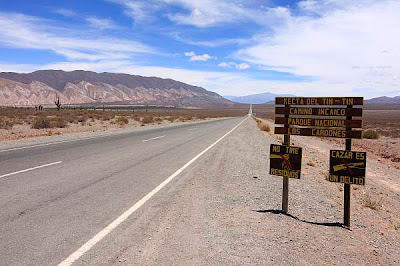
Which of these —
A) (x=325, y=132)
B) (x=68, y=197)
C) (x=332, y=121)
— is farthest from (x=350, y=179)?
(x=68, y=197)

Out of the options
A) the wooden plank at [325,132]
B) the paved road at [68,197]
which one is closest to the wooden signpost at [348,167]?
the wooden plank at [325,132]

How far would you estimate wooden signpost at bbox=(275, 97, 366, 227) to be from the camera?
18.5 feet

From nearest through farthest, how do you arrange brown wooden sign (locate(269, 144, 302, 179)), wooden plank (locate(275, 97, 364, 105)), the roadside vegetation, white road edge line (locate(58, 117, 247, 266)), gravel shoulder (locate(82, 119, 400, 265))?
1. white road edge line (locate(58, 117, 247, 266))
2. gravel shoulder (locate(82, 119, 400, 265))
3. wooden plank (locate(275, 97, 364, 105))
4. brown wooden sign (locate(269, 144, 302, 179))
5. the roadside vegetation

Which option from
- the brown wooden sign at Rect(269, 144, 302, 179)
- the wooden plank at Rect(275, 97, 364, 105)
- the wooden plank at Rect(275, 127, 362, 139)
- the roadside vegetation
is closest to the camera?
the wooden plank at Rect(275, 97, 364, 105)

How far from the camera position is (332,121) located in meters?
5.78

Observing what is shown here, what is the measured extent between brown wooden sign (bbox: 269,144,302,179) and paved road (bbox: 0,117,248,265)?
2305mm

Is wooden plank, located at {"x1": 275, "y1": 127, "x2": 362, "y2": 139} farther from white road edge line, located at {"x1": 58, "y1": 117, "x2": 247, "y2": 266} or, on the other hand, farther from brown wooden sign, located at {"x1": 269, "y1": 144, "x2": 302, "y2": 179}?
white road edge line, located at {"x1": 58, "y1": 117, "x2": 247, "y2": 266}

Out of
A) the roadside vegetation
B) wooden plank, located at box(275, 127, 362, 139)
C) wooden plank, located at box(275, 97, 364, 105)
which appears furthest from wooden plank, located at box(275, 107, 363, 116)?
the roadside vegetation

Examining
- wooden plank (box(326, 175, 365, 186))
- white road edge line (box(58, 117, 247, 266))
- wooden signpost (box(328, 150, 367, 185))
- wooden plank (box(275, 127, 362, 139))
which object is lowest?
white road edge line (box(58, 117, 247, 266))

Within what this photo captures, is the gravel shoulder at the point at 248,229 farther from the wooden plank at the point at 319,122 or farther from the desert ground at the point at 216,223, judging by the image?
the wooden plank at the point at 319,122

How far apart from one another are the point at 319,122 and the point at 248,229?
7.00 feet

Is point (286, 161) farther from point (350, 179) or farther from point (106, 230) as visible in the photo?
point (106, 230)

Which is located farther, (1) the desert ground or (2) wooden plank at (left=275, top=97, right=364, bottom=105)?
(2) wooden plank at (left=275, top=97, right=364, bottom=105)

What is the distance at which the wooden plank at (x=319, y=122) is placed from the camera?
5.63 metres
